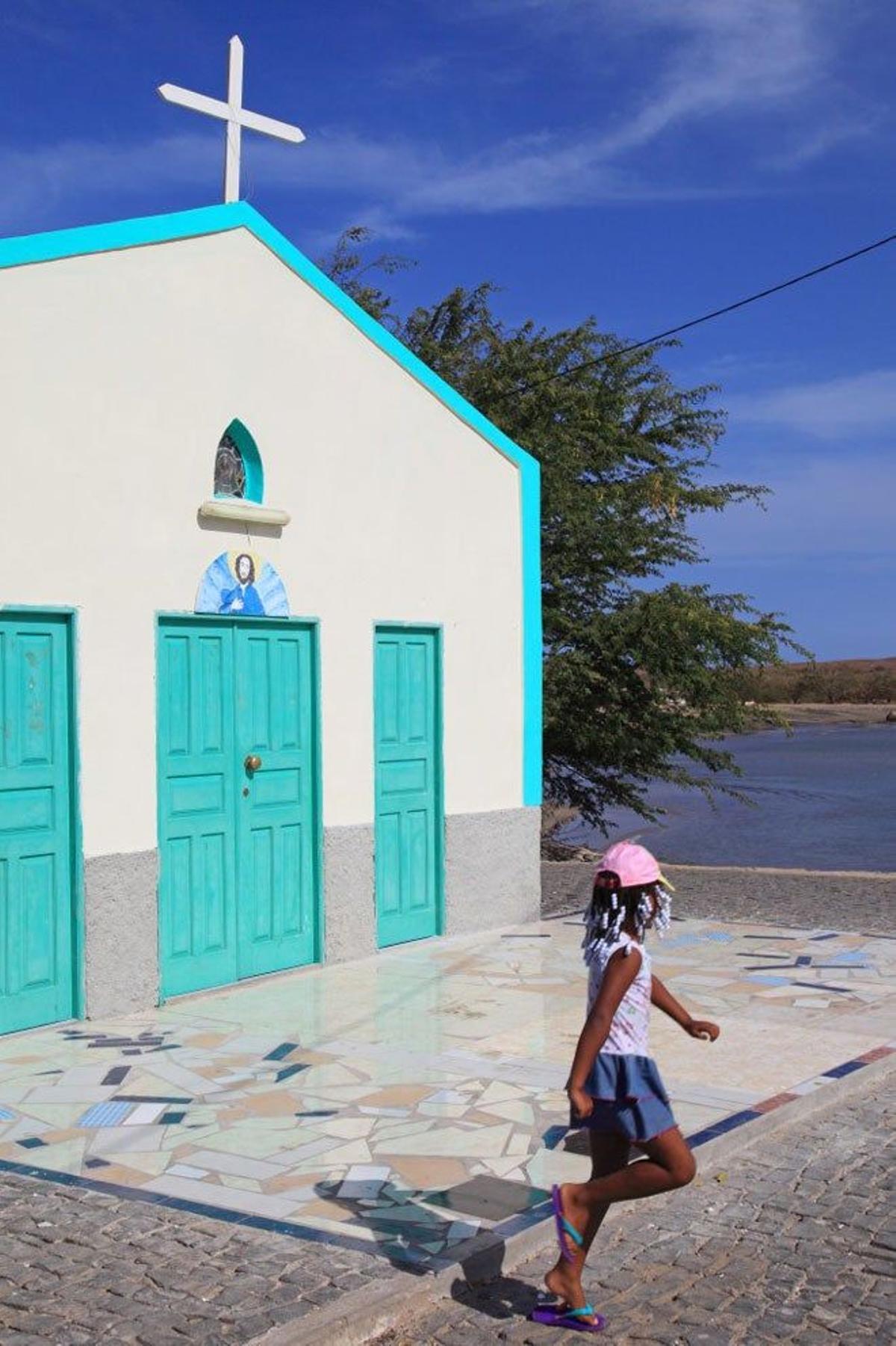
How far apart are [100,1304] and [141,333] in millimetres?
5531

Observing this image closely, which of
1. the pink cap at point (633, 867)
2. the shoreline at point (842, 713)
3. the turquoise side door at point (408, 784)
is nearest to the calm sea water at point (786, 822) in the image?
the turquoise side door at point (408, 784)

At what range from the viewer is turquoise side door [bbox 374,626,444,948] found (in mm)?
10297

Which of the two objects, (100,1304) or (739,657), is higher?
(739,657)

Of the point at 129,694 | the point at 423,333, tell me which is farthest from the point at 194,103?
the point at 423,333

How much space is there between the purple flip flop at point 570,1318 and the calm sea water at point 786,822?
645 inches

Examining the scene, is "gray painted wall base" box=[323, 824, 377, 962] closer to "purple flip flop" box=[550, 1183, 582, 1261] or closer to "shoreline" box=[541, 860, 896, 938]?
"shoreline" box=[541, 860, 896, 938]

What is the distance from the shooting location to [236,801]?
909 cm

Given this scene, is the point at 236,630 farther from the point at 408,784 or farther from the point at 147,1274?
the point at 147,1274

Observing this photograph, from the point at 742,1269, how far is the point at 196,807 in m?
4.84

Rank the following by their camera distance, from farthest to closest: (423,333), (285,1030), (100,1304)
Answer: (423,333)
(285,1030)
(100,1304)

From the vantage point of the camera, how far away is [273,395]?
9.35m

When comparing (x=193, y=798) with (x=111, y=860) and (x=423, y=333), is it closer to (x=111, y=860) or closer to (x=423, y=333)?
(x=111, y=860)

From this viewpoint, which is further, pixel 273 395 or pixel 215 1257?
pixel 273 395

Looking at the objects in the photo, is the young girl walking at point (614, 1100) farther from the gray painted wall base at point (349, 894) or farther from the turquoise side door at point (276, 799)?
the gray painted wall base at point (349, 894)
